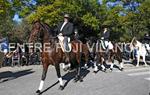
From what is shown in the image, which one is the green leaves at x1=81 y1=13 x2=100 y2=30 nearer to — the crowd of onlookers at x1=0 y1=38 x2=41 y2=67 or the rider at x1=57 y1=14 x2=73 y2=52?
the crowd of onlookers at x1=0 y1=38 x2=41 y2=67

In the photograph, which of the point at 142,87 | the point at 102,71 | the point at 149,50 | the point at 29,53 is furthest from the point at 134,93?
the point at 29,53

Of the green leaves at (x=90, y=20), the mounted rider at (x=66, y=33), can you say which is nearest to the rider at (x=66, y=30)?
the mounted rider at (x=66, y=33)

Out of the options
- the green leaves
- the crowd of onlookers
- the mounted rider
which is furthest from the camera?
the green leaves

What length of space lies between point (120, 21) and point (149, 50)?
683 cm

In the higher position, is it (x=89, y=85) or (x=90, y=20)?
(x=90, y=20)

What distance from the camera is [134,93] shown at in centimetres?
1214

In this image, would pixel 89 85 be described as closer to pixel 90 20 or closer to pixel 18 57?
pixel 18 57

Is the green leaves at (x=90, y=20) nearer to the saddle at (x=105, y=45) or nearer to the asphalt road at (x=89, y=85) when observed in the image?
the saddle at (x=105, y=45)

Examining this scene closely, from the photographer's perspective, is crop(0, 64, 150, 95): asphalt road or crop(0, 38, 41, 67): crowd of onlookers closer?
crop(0, 64, 150, 95): asphalt road

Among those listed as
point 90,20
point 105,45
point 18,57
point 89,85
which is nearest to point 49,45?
point 89,85

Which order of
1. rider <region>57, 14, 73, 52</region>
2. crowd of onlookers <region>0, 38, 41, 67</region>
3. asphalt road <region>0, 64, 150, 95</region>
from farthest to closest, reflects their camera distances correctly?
crowd of onlookers <region>0, 38, 41, 67</region> → rider <region>57, 14, 73, 52</region> → asphalt road <region>0, 64, 150, 95</region>

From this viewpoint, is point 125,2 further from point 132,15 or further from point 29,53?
point 29,53

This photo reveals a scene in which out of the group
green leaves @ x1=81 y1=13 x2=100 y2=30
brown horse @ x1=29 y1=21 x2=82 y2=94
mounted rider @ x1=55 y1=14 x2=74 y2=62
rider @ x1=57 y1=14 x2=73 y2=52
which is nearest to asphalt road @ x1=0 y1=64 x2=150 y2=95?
brown horse @ x1=29 y1=21 x2=82 y2=94

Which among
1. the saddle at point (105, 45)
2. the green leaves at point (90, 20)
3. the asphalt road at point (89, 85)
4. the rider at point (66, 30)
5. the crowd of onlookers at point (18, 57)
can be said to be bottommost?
the asphalt road at point (89, 85)
